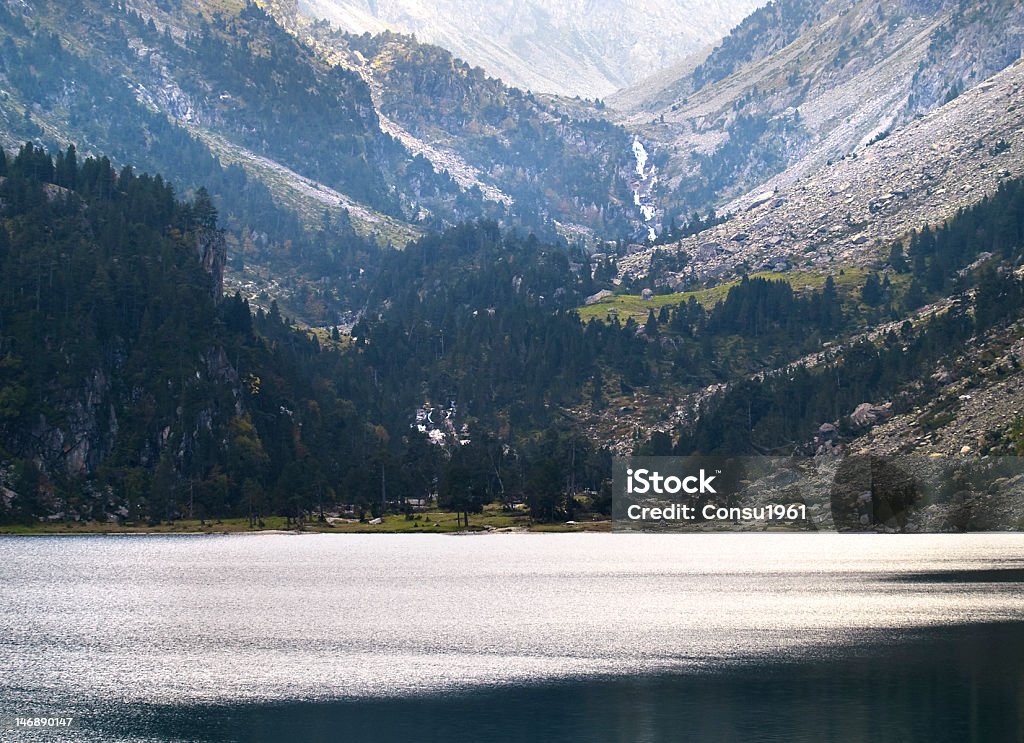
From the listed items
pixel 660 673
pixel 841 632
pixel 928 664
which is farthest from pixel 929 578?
pixel 660 673

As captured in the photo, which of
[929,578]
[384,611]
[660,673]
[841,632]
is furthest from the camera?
[929,578]

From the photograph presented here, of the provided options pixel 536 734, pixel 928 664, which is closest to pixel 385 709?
pixel 536 734

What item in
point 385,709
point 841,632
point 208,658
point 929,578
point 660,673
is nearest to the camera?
point 385,709

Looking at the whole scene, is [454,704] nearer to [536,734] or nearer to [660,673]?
[536,734]

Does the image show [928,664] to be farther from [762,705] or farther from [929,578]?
[929,578]

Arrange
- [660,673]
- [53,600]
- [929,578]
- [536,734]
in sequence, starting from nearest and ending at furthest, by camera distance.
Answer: [536,734] → [660,673] → [53,600] → [929,578]

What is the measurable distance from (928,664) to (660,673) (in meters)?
21.2

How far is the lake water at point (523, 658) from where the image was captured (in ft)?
290

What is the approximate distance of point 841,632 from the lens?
12656cm

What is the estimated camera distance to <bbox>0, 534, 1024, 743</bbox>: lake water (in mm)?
88250

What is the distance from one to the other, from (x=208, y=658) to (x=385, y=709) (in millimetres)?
27119

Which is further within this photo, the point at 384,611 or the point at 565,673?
the point at 384,611

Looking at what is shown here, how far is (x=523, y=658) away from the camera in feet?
371

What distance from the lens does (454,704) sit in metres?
93.8
